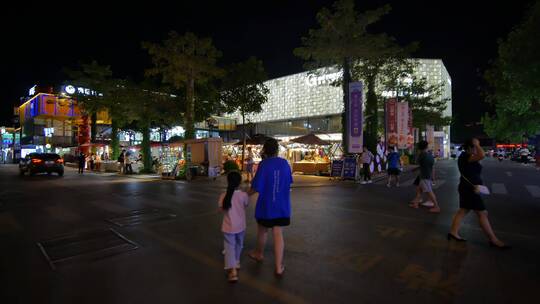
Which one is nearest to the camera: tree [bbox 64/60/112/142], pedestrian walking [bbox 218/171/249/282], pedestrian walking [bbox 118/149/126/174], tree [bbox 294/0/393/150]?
pedestrian walking [bbox 218/171/249/282]

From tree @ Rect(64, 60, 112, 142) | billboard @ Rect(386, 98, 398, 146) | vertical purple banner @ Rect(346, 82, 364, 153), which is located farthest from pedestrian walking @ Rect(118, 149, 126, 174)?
billboard @ Rect(386, 98, 398, 146)

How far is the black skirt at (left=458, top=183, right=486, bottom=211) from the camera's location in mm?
5398

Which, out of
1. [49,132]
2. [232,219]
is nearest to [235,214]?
[232,219]

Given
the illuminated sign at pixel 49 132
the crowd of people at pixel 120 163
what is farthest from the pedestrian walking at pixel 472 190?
the illuminated sign at pixel 49 132

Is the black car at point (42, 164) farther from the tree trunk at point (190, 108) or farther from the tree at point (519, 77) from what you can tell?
the tree at point (519, 77)

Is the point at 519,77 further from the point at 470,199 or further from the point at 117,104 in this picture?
the point at 117,104

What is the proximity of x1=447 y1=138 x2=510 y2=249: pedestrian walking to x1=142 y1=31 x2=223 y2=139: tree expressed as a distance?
1765 cm

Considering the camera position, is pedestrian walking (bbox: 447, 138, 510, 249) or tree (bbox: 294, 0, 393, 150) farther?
tree (bbox: 294, 0, 393, 150)

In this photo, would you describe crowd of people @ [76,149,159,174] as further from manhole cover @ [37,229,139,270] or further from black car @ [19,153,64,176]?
manhole cover @ [37,229,139,270]

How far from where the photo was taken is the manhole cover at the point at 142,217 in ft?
25.2

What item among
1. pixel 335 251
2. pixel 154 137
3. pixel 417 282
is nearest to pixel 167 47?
pixel 335 251

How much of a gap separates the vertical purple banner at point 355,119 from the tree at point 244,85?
8.27 meters

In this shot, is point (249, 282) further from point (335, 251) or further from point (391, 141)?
point (391, 141)

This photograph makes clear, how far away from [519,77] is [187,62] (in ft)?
64.9
